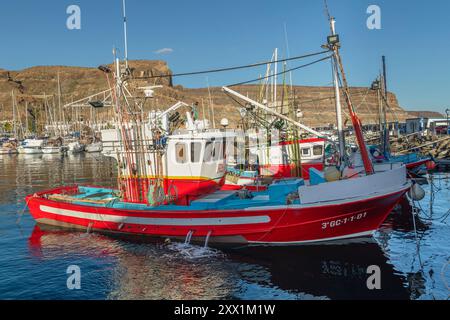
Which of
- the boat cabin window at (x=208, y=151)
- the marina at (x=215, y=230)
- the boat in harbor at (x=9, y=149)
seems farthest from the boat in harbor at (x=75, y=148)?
the boat cabin window at (x=208, y=151)

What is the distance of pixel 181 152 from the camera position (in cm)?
1686

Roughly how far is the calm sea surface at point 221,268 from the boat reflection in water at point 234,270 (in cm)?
3

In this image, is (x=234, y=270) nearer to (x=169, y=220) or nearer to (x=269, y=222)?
(x=269, y=222)

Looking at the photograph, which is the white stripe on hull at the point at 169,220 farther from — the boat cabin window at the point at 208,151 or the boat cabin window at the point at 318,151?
the boat cabin window at the point at 318,151

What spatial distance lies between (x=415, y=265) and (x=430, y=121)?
261 ft

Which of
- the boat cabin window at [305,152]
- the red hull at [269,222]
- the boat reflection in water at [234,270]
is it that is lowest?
the boat reflection in water at [234,270]

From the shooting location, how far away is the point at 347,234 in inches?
568

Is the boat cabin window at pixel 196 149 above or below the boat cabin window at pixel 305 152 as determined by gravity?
above

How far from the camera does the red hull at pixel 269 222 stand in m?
13.8

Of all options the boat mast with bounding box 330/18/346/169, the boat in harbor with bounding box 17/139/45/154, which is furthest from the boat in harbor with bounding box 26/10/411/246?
the boat in harbor with bounding box 17/139/45/154

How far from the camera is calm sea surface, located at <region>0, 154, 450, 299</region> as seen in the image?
37.5 ft

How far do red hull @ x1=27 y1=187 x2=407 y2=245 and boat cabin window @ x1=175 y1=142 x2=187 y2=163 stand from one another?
260 centimetres

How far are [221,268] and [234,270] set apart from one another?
1.62 ft
